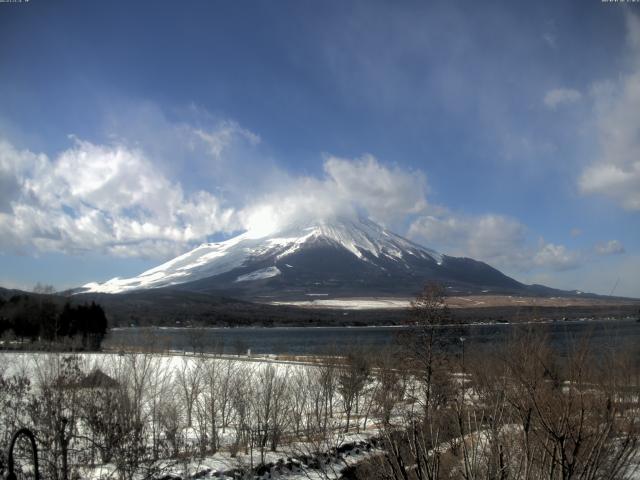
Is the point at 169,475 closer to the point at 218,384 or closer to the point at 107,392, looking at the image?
the point at 107,392

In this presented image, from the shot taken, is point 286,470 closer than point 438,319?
Yes

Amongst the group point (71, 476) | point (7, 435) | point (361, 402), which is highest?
point (7, 435)

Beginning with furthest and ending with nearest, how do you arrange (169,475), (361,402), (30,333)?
(30,333) < (361,402) < (169,475)

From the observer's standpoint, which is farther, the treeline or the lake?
the treeline

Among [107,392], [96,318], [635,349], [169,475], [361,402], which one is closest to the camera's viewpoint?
[169,475]

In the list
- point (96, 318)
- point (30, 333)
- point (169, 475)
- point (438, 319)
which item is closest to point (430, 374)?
point (438, 319)

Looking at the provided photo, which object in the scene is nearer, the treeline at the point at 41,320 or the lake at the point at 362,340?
the lake at the point at 362,340

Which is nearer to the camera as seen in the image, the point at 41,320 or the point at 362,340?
the point at 41,320

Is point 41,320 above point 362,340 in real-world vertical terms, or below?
above

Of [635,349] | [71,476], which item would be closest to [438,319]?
[635,349]

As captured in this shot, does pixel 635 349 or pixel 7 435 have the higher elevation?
pixel 635 349
